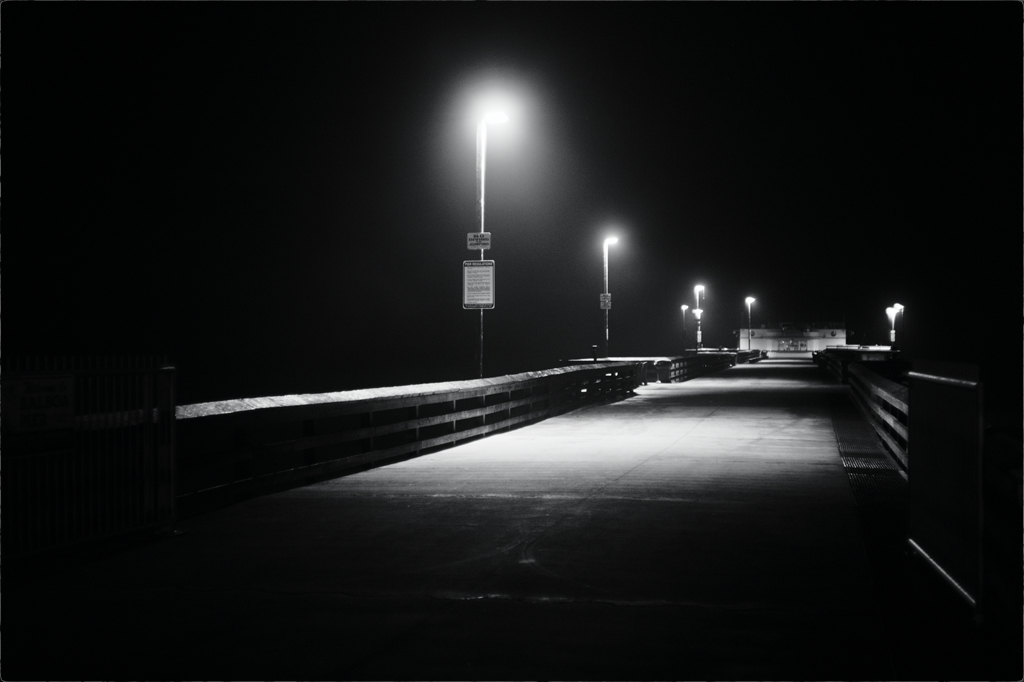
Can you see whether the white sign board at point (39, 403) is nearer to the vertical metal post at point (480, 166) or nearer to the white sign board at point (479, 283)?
the white sign board at point (479, 283)

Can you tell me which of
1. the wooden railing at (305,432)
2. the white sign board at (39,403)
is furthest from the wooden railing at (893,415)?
the white sign board at (39,403)

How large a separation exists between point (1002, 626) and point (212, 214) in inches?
5056

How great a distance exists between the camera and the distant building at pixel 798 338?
17375cm

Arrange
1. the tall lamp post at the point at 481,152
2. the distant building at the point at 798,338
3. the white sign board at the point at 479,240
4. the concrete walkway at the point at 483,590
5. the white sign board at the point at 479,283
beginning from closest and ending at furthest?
the concrete walkway at the point at 483,590 < the white sign board at the point at 479,283 < the white sign board at the point at 479,240 < the tall lamp post at the point at 481,152 < the distant building at the point at 798,338

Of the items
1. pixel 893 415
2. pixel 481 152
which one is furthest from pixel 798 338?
pixel 893 415

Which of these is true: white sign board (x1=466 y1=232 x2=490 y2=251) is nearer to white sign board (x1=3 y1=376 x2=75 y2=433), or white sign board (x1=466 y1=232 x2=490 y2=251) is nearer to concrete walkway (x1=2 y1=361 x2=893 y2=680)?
concrete walkway (x1=2 y1=361 x2=893 y2=680)

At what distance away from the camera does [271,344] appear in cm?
12812

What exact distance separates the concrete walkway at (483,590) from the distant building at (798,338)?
166 m

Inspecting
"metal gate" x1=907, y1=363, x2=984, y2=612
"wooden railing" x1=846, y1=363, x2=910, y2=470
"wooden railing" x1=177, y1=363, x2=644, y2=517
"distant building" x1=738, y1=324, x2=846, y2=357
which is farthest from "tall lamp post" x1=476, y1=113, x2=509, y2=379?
"distant building" x1=738, y1=324, x2=846, y2=357

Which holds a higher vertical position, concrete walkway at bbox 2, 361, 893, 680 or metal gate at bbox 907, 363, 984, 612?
metal gate at bbox 907, 363, 984, 612

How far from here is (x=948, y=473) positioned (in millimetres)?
5965

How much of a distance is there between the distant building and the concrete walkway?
6551 inches

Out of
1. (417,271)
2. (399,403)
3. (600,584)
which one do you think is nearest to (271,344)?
(417,271)

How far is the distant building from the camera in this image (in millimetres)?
173750
